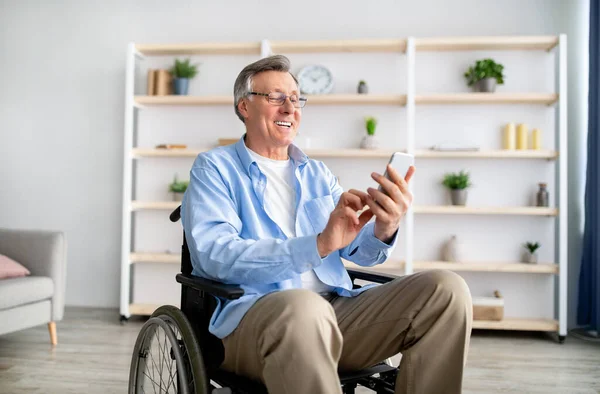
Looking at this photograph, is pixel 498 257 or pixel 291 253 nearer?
pixel 291 253

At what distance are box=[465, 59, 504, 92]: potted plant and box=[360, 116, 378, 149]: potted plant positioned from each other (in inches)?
28.4

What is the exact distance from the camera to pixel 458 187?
3.80m

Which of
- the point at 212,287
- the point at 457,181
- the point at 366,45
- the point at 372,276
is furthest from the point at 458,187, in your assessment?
the point at 212,287

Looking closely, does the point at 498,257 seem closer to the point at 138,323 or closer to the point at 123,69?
the point at 138,323

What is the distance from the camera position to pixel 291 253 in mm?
Result: 1416

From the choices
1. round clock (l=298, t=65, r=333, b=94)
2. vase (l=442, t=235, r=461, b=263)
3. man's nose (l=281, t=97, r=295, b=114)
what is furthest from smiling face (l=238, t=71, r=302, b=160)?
vase (l=442, t=235, r=461, b=263)

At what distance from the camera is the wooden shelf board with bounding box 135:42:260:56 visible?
395cm

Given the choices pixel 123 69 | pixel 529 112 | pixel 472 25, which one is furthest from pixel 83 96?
pixel 529 112

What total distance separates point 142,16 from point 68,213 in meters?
1.60

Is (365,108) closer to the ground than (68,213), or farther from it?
farther from it

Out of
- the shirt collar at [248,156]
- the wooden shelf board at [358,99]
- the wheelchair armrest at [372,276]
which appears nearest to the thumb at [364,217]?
the wheelchair armrest at [372,276]

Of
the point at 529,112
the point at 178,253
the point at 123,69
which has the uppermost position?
the point at 123,69

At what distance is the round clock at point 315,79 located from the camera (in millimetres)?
3959

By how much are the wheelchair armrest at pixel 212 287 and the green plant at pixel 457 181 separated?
2.57 metres
